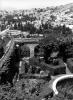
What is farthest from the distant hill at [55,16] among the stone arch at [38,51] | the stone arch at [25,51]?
the stone arch at [38,51]

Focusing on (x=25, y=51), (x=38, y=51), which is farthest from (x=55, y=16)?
(x=38, y=51)

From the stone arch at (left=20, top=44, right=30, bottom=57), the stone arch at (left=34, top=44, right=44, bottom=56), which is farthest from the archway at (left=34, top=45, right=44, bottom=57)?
the stone arch at (left=20, top=44, right=30, bottom=57)

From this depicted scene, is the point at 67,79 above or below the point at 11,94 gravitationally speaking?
below

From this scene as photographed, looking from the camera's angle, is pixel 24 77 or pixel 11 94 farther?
pixel 24 77

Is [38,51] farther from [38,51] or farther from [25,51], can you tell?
[25,51]

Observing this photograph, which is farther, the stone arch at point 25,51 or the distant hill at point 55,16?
the distant hill at point 55,16

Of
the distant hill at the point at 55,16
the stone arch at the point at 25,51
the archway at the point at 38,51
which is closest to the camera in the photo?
the archway at the point at 38,51

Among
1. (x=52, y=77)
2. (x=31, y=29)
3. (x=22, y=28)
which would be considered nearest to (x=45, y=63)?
(x=52, y=77)

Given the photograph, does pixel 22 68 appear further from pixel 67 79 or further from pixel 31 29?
pixel 31 29

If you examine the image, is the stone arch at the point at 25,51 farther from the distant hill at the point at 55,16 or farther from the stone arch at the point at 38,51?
the distant hill at the point at 55,16

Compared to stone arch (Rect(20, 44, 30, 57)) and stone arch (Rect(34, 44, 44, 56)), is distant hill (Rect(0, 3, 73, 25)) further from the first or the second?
stone arch (Rect(34, 44, 44, 56))

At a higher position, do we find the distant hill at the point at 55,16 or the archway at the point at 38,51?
the archway at the point at 38,51
